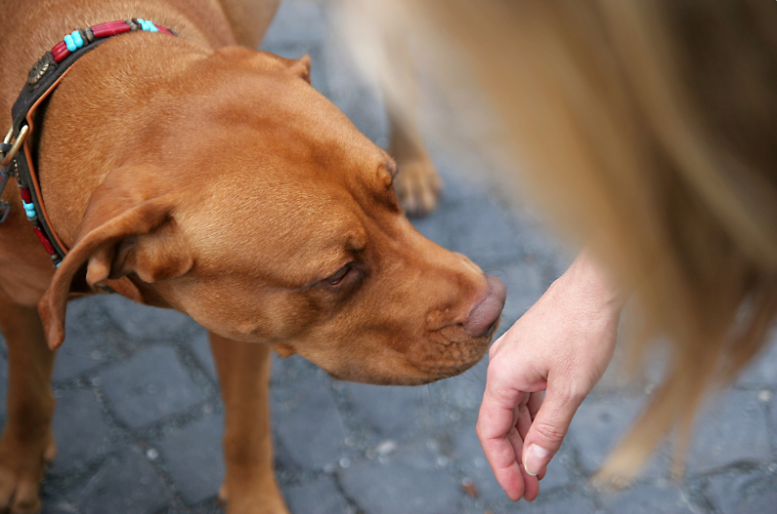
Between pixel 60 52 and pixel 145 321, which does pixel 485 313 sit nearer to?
pixel 60 52

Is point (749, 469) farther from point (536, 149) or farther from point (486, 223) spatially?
point (536, 149)

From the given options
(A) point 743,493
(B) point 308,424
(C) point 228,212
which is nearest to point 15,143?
(C) point 228,212

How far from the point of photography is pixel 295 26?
5.74 meters

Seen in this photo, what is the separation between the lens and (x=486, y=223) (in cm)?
456

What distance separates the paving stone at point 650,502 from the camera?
123 inches

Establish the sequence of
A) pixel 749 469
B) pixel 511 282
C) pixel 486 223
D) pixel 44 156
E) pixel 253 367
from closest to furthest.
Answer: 1. pixel 44 156
2. pixel 253 367
3. pixel 749 469
4. pixel 511 282
5. pixel 486 223

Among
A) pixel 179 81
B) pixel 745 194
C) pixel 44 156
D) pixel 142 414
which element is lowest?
pixel 142 414

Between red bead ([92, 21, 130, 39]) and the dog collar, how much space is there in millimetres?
78

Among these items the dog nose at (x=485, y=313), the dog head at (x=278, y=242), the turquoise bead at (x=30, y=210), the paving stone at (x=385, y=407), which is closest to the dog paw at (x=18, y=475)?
the dog head at (x=278, y=242)

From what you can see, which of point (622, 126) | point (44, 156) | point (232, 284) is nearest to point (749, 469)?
point (232, 284)

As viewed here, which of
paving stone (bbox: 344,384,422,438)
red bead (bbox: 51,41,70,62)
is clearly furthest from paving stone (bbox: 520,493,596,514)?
red bead (bbox: 51,41,70,62)

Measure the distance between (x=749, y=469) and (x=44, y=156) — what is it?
11.4 ft

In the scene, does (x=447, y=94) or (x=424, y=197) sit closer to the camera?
(x=447, y=94)

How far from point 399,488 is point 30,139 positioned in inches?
89.5
